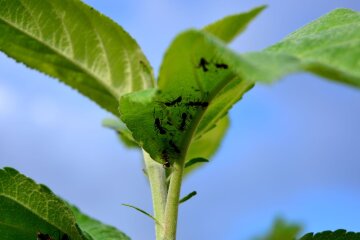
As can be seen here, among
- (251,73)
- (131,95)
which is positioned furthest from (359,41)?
(131,95)

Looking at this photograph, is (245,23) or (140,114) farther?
(245,23)

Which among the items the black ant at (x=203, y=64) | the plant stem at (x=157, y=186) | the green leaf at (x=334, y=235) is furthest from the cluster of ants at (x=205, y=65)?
the green leaf at (x=334, y=235)

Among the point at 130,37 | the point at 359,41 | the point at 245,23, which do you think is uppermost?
the point at 130,37

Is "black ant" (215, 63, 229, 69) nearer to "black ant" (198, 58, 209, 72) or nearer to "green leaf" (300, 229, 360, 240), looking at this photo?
"black ant" (198, 58, 209, 72)

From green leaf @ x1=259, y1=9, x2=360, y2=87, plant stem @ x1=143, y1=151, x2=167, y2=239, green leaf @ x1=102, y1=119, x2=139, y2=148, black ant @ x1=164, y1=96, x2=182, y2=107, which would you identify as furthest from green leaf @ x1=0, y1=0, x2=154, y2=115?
green leaf @ x1=259, y1=9, x2=360, y2=87

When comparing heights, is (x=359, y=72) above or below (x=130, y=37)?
below

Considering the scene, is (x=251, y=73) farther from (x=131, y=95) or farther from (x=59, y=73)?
(x=59, y=73)
